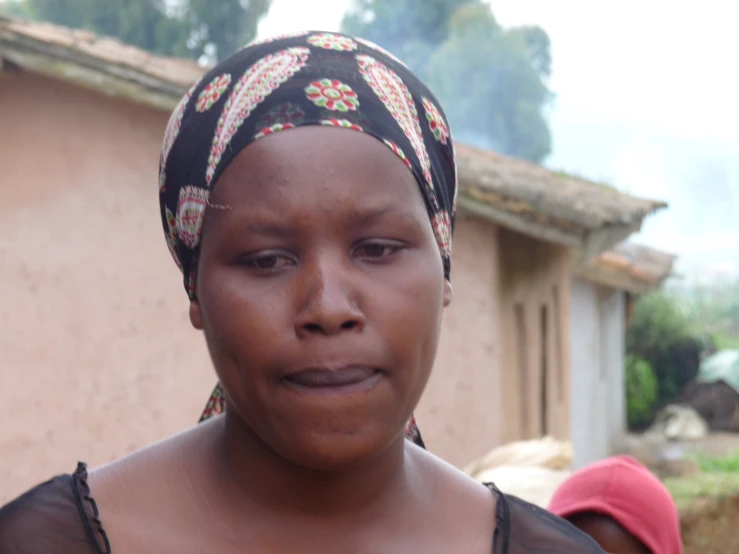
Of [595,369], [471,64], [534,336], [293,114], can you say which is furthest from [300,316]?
[471,64]

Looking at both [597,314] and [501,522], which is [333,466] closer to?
[501,522]

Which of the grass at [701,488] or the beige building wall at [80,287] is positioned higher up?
the beige building wall at [80,287]

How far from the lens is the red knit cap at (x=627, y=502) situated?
9.68ft

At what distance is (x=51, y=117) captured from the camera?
6180 millimetres

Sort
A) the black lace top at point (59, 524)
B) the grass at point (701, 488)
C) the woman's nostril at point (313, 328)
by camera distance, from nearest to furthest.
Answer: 1. the woman's nostril at point (313, 328)
2. the black lace top at point (59, 524)
3. the grass at point (701, 488)

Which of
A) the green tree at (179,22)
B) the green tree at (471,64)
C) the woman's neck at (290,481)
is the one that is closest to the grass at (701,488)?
the woman's neck at (290,481)

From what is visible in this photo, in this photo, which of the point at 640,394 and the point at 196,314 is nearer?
the point at 196,314

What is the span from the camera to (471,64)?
36.3 meters

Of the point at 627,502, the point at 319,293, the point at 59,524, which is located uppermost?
the point at 319,293

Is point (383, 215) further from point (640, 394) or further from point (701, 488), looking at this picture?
point (640, 394)

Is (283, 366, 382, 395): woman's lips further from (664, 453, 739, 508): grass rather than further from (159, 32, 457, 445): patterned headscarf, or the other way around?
(664, 453, 739, 508): grass

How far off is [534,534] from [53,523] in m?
0.80

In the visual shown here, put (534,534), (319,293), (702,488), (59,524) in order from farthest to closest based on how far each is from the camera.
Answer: (702,488) < (534,534) < (59,524) < (319,293)

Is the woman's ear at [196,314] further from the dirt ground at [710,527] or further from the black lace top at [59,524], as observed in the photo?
the dirt ground at [710,527]
